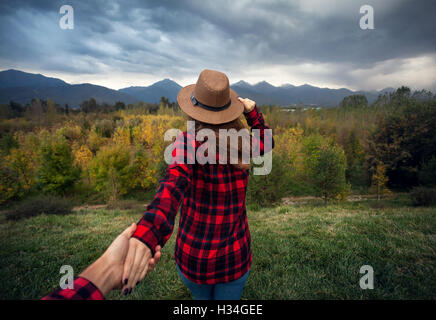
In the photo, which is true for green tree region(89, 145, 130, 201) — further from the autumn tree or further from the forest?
the autumn tree

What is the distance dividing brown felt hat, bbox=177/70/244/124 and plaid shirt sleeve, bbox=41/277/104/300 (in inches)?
49.6

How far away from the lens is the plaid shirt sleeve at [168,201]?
120 cm

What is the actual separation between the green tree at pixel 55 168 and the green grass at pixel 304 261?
23.1 meters

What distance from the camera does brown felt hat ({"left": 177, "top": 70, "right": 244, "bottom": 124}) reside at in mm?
1699

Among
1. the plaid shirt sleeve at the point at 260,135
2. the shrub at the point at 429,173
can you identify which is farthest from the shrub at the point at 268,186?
the shrub at the point at 429,173

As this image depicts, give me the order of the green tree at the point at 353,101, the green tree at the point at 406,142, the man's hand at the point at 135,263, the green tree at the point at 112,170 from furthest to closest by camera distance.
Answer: the green tree at the point at 353,101, the green tree at the point at 406,142, the green tree at the point at 112,170, the man's hand at the point at 135,263

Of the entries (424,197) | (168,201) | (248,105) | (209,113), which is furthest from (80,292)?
(424,197)

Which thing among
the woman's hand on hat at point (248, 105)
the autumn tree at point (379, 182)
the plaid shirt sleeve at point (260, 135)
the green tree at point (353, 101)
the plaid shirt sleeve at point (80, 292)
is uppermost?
the green tree at point (353, 101)

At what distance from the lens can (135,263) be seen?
3.63ft

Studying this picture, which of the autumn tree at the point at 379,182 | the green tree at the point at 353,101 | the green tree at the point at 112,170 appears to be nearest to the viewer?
the green tree at the point at 112,170

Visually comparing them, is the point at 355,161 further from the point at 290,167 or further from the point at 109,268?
the point at 109,268

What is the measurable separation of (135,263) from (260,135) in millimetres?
1664

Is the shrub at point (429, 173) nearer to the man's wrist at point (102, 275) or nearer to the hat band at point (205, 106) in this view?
the hat band at point (205, 106)
